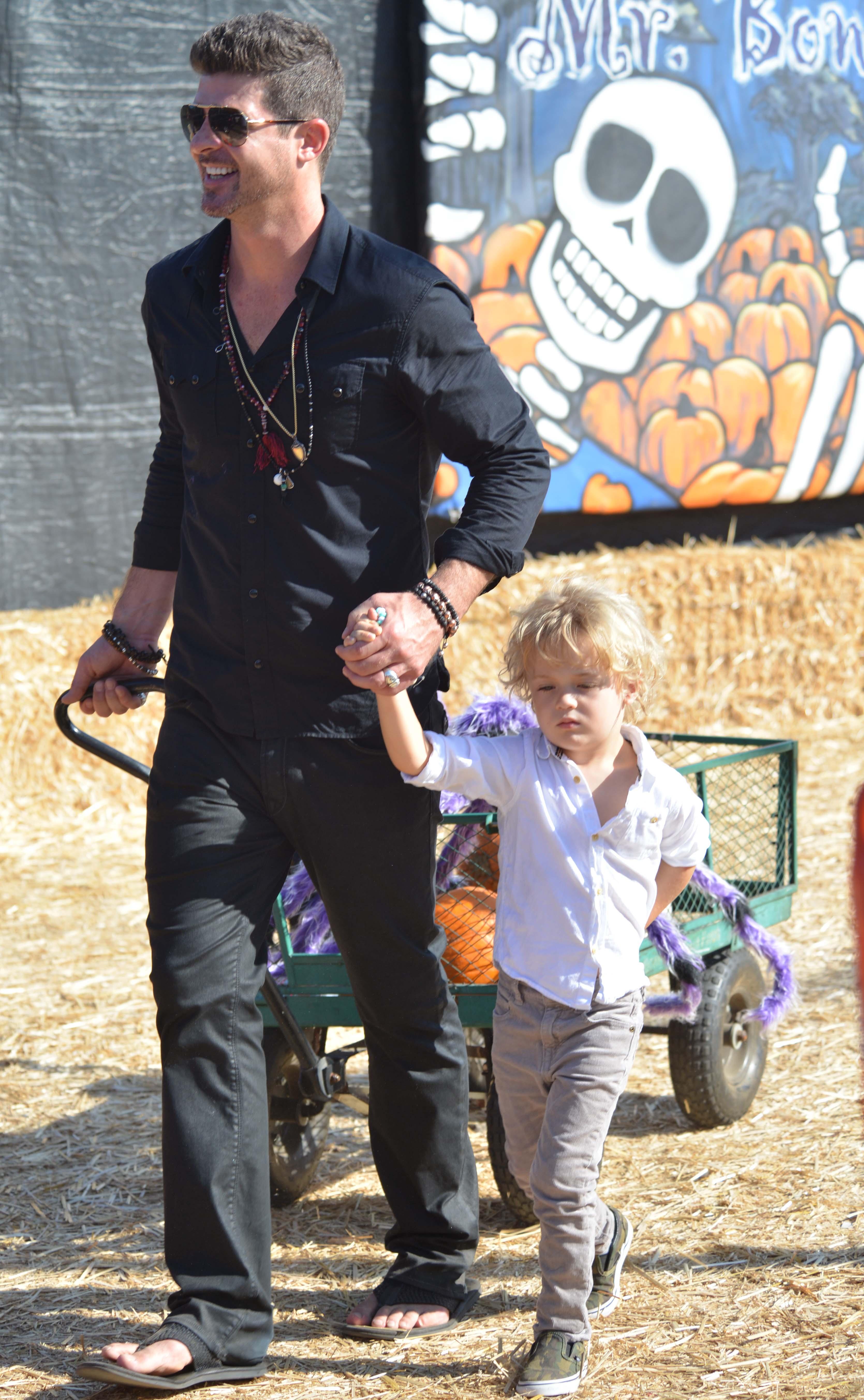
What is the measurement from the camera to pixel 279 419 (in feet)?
8.95

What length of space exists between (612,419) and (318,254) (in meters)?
6.66

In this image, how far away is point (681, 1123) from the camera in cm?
405

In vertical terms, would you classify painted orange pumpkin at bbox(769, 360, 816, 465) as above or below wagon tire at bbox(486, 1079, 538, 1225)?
above

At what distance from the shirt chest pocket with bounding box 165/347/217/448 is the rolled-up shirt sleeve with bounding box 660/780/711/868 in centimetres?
110

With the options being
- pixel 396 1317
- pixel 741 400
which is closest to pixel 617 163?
pixel 741 400

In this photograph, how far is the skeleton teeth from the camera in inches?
357

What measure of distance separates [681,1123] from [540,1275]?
1.19 m

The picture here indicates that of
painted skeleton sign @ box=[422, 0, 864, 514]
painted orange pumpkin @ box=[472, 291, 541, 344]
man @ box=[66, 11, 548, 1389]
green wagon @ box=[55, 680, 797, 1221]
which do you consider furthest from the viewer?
painted orange pumpkin @ box=[472, 291, 541, 344]

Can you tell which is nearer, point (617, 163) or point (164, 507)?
point (164, 507)

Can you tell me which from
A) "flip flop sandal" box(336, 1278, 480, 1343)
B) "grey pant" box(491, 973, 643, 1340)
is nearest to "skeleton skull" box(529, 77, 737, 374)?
"grey pant" box(491, 973, 643, 1340)

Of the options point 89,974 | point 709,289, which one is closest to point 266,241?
point 89,974

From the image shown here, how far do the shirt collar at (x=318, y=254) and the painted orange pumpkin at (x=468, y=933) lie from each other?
144cm

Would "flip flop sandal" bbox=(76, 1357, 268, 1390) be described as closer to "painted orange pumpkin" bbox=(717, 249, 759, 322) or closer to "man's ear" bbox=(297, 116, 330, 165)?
"man's ear" bbox=(297, 116, 330, 165)

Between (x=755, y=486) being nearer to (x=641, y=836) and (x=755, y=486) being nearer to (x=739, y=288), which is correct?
(x=739, y=288)
